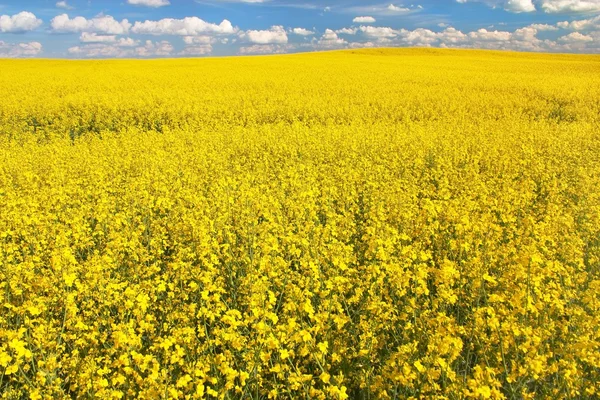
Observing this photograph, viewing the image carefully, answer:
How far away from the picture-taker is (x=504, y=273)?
365cm

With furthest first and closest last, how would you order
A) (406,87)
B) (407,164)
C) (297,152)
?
(406,87) → (297,152) → (407,164)

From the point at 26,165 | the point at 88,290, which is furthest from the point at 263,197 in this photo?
the point at 26,165

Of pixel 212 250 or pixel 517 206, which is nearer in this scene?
pixel 212 250

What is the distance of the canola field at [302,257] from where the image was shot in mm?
2723

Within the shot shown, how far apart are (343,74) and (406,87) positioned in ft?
22.8

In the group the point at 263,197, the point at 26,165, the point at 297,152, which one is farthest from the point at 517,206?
the point at 26,165

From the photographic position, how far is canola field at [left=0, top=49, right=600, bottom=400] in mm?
2723

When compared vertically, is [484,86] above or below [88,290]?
above

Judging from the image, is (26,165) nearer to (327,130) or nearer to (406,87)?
(327,130)

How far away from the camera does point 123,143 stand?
10.5 m

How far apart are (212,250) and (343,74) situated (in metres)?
24.1

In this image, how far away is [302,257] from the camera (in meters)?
4.42

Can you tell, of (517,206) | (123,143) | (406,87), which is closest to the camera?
(517,206)

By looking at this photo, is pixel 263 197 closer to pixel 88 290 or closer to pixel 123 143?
pixel 88 290
